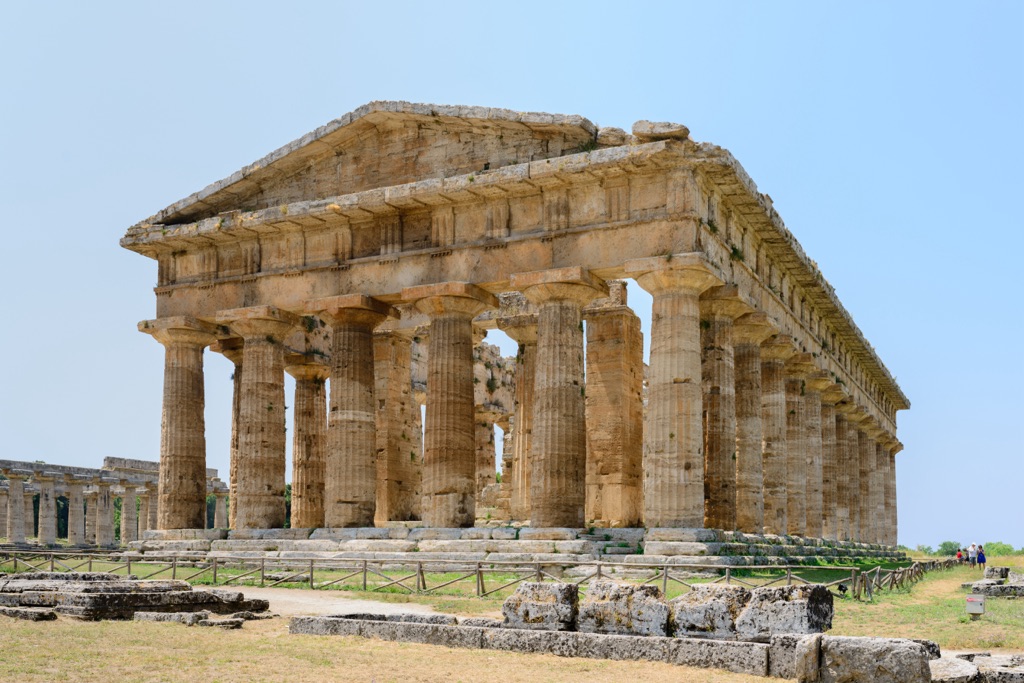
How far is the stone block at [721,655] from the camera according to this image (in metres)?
11.4

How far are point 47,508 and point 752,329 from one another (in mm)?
40948

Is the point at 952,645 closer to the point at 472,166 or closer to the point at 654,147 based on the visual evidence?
the point at 654,147

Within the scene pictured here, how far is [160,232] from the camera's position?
3069cm

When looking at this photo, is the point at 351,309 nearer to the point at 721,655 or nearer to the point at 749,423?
the point at 749,423


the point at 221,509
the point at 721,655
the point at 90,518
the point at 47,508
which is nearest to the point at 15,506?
the point at 47,508

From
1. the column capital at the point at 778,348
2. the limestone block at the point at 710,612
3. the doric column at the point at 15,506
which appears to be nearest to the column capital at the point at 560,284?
the column capital at the point at 778,348

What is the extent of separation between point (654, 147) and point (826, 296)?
12.7 meters

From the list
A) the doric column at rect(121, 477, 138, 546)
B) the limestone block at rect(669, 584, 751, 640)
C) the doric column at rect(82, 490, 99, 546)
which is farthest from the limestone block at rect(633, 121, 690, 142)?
the doric column at rect(82, 490, 99, 546)

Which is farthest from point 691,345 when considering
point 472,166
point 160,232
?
point 160,232

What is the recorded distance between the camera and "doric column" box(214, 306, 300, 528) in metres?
29.1

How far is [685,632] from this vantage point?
488 inches

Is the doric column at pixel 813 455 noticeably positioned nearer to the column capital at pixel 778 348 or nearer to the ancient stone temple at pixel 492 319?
the ancient stone temple at pixel 492 319

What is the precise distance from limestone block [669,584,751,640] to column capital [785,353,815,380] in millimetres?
21355

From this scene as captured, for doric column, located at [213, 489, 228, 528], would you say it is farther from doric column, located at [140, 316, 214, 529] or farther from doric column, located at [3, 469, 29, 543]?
doric column, located at [140, 316, 214, 529]
